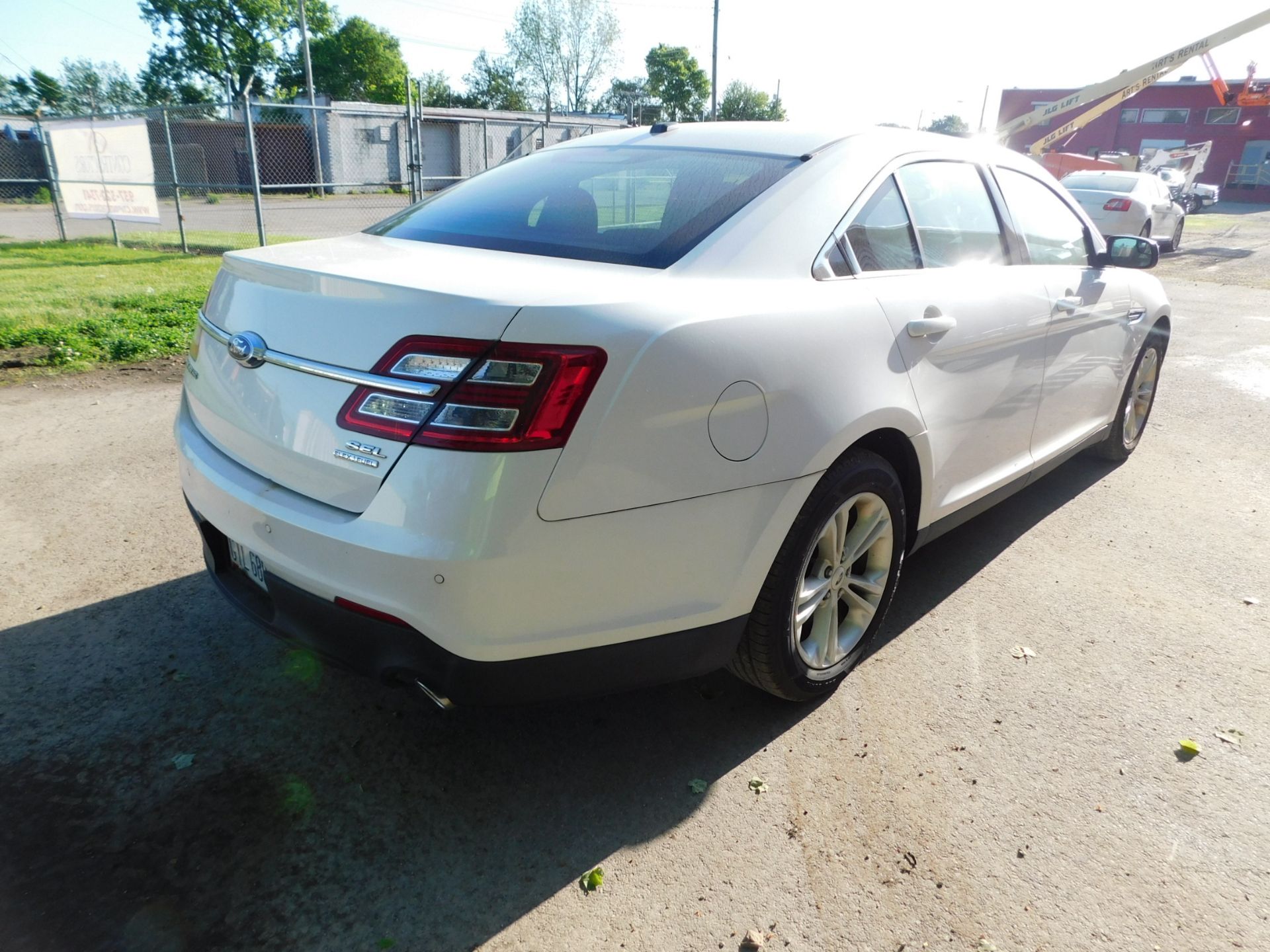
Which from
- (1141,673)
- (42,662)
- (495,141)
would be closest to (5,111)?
(495,141)

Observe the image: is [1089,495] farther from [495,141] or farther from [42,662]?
[495,141]

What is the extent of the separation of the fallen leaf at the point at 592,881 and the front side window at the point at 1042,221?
2.90 m

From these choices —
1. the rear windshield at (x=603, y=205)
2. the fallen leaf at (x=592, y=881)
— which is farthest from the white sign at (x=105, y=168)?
the fallen leaf at (x=592, y=881)

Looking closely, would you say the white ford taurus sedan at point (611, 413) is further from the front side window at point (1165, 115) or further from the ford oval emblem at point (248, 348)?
the front side window at point (1165, 115)

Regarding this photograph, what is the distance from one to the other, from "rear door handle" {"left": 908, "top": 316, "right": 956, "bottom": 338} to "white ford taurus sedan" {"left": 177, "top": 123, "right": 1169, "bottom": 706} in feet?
0.04

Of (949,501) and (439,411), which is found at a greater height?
(439,411)

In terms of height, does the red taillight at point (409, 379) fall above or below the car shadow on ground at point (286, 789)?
above

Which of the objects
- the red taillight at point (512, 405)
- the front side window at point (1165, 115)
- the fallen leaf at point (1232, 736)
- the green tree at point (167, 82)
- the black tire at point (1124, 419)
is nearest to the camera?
the red taillight at point (512, 405)

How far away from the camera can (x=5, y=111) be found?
108 ft

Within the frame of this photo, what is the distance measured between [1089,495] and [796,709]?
113 inches

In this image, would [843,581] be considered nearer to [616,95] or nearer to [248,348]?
[248,348]

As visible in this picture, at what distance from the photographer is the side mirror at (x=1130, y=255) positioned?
4211mm

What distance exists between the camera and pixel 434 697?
210 centimetres

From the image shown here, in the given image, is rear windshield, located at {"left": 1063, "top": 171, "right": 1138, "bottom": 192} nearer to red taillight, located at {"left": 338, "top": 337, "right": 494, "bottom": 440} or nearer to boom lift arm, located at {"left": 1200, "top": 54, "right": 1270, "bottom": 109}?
boom lift arm, located at {"left": 1200, "top": 54, "right": 1270, "bottom": 109}
